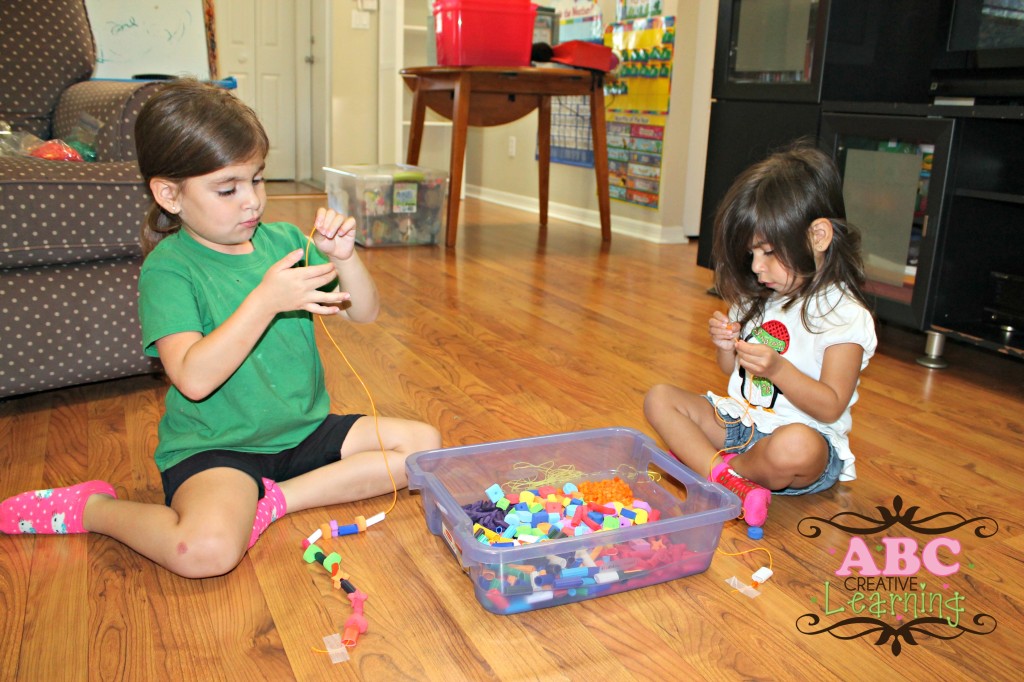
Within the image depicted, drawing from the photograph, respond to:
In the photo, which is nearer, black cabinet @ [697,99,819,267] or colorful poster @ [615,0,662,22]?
black cabinet @ [697,99,819,267]

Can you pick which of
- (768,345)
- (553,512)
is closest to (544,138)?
(768,345)

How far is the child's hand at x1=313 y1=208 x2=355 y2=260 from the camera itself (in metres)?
1.11

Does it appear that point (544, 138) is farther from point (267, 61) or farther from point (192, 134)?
point (192, 134)

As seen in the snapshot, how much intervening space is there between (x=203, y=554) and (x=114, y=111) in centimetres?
113

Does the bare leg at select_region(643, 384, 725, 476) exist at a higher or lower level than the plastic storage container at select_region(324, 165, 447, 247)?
lower

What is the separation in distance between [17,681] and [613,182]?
3.50m

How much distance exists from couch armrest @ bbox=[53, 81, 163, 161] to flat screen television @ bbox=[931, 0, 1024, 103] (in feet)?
6.35

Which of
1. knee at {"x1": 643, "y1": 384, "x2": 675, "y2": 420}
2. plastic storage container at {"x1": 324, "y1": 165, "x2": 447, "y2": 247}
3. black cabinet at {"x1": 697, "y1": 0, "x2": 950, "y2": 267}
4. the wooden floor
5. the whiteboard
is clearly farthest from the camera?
plastic storage container at {"x1": 324, "y1": 165, "x2": 447, "y2": 247}

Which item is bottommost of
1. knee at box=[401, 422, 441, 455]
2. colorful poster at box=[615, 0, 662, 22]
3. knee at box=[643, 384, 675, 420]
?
knee at box=[401, 422, 441, 455]

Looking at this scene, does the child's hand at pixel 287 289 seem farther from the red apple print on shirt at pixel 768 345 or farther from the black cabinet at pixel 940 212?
the black cabinet at pixel 940 212

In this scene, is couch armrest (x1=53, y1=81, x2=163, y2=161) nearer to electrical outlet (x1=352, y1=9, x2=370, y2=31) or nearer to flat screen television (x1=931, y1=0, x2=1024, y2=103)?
flat screen television (x1=931, y1=0, x2=1024, y2=103)

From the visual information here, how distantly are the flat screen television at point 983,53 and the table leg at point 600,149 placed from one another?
144 cm

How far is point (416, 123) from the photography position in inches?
146

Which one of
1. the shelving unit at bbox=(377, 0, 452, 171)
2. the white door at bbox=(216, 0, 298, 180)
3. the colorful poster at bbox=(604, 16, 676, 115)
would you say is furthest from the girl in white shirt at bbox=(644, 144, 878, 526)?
the white door at bbox=(216, 0, 298, 180)
